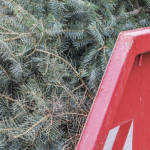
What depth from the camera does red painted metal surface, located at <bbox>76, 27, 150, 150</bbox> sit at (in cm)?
59

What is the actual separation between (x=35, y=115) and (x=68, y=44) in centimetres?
48

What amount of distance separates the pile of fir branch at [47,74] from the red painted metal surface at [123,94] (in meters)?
0.19

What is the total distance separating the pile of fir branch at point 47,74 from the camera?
0.74 metres

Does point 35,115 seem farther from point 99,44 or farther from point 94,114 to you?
point 99,44

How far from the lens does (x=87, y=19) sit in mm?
1046

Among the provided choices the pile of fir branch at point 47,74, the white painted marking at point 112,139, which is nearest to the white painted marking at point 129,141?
the white painted marking at point 112,139

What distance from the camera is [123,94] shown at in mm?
683

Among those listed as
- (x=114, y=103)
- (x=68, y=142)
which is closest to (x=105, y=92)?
(x=114, y=103)

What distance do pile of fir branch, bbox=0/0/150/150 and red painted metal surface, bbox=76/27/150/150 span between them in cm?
19

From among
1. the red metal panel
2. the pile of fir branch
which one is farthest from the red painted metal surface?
the pile of fir branch

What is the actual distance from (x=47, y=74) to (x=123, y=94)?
1.15 ft

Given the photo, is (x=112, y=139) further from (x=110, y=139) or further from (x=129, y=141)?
(x=129, y=141)

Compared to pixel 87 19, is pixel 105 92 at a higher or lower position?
lower

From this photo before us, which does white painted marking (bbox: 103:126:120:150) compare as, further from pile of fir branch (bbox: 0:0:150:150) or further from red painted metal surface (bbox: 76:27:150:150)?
pile of fir branch (bbox: 0:0:150:150)
